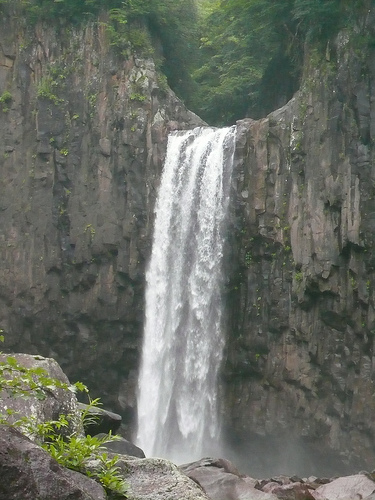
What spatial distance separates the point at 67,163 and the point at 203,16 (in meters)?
14.3

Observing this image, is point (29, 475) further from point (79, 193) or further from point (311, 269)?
point (79, 193)

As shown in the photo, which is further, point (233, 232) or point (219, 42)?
point (219, 42)

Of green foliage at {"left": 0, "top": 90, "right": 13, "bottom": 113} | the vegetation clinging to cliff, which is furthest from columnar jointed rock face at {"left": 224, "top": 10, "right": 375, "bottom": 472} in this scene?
green foliage at {"left": 0, "top": 90, "right": 13, "bottom": 113}

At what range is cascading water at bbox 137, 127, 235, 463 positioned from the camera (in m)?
25.0

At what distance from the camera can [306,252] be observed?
23.3 meters

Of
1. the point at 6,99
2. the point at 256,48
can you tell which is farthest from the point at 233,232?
the point at 6,99

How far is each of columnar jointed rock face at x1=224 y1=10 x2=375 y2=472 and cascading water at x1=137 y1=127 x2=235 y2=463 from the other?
84 centimetres

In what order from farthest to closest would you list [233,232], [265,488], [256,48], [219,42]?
[219,42], [256,48], [233,232], [265,488]

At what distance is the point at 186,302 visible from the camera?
26109mm

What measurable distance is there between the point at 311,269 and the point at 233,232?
3840 mm

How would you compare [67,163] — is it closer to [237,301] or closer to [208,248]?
[208,248]

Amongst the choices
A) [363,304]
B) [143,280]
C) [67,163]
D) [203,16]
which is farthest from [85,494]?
[203,16]

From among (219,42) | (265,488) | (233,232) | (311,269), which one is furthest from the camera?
(219,42)

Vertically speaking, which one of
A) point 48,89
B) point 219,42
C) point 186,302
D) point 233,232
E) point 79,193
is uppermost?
point 219,42
